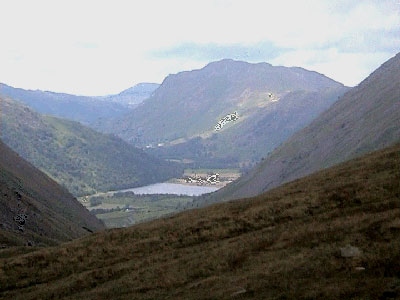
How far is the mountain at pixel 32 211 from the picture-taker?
250 feet

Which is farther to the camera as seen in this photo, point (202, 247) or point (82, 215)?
point (82, 215)

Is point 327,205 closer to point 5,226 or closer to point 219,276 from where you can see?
point 219,276

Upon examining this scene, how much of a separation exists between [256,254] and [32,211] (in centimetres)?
7522

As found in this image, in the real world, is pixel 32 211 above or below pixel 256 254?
below

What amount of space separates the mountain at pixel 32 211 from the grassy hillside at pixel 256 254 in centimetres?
2404

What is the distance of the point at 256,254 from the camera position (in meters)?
32.2

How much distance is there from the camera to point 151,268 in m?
34.8

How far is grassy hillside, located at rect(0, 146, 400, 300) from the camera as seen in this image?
2408cm

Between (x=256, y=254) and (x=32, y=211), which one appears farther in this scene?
(x=32, y=211)

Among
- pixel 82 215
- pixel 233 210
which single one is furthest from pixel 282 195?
pixel 82 215

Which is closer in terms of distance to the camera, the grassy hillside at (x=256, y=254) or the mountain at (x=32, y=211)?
the grassy hillside at (x=256, y=254)

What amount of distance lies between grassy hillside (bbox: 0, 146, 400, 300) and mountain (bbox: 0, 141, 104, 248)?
24.0 m

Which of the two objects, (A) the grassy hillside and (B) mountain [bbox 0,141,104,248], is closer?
(A) the grassy hillside

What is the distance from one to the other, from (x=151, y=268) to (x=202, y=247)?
5405mm
